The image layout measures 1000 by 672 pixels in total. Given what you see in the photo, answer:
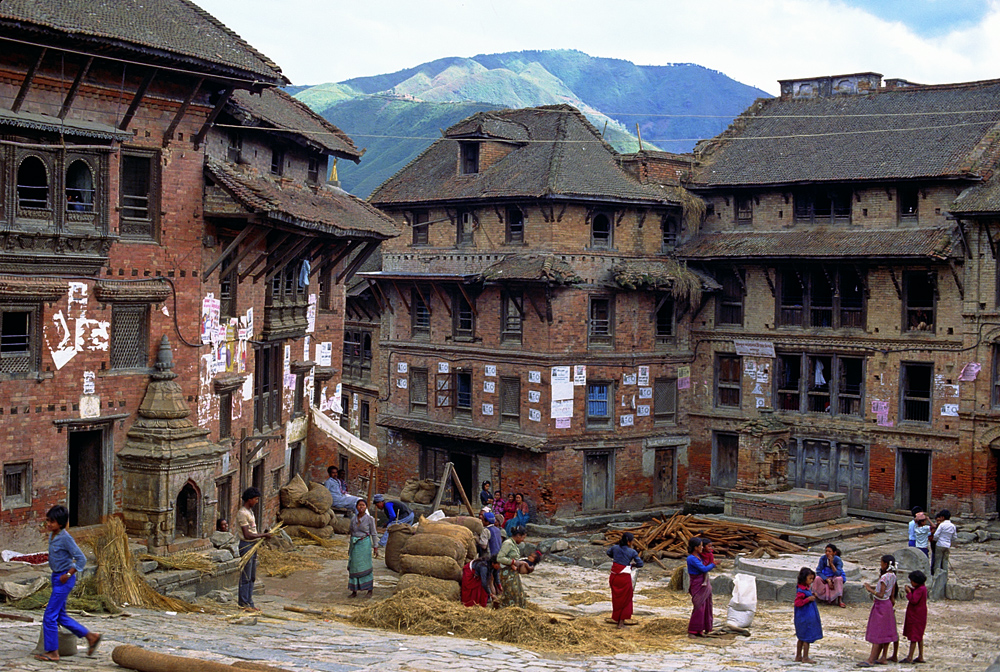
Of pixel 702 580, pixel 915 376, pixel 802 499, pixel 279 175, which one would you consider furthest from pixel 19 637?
pixel 915 376

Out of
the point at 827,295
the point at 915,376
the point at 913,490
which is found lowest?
the point at 913,490

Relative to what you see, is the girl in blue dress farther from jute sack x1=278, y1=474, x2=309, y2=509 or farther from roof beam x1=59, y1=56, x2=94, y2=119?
roof beam x1=59, y1=56, x2=94, y2=119

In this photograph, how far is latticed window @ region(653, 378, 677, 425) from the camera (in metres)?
41.3

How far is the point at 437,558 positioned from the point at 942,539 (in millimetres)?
10973

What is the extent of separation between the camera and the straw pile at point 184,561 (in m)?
21.5

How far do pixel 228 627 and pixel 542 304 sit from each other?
2265 centimetres

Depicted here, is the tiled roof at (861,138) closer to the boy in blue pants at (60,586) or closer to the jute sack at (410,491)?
the jute sack at (410,491)

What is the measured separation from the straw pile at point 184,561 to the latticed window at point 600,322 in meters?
20.2

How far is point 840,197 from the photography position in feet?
127

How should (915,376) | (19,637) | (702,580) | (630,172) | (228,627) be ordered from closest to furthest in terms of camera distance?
(19,637), (228,627), (702,580), (915,376), (630,172)

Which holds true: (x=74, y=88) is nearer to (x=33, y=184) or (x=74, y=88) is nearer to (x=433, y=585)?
(x=33, y=184)

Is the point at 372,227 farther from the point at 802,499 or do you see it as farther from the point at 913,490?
the point at 913,490

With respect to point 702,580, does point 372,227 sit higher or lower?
higher

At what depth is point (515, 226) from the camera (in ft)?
133
